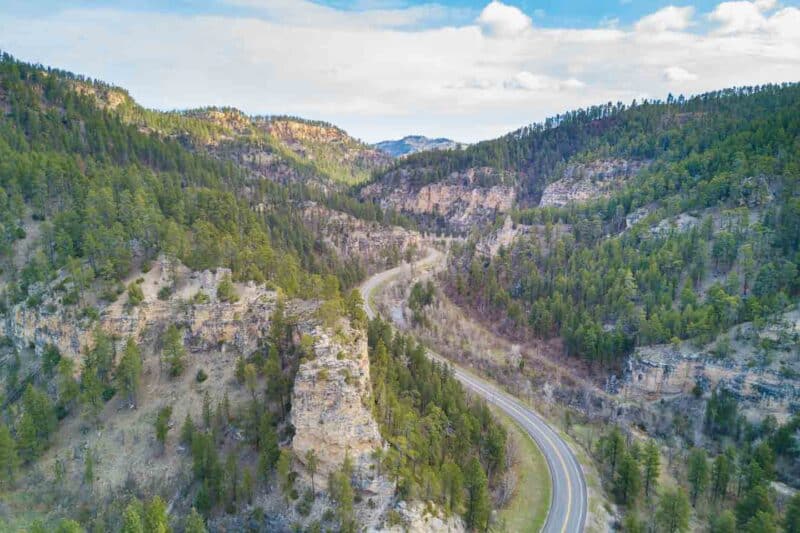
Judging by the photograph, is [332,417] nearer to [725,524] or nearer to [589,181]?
[725,524]

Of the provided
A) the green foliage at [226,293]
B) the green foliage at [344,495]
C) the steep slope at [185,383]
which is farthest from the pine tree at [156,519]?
the green foliage at [226,293]

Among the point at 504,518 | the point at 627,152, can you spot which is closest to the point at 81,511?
the point at 504,518

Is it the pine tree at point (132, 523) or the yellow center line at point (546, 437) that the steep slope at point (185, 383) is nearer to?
the pine tree at point (132, 523)

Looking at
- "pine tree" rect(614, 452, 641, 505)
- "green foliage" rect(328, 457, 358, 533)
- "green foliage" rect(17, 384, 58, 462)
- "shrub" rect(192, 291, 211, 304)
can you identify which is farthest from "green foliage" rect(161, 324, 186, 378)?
"pine tree" rect(614, 452, 641, 505)

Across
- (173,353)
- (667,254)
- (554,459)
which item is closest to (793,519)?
(554,459)

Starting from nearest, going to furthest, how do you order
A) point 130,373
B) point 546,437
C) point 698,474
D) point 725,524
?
point 725,524
point 130,373
point 698,474
point 546,437

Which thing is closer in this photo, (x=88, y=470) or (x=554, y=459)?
(x=88, y=470)
